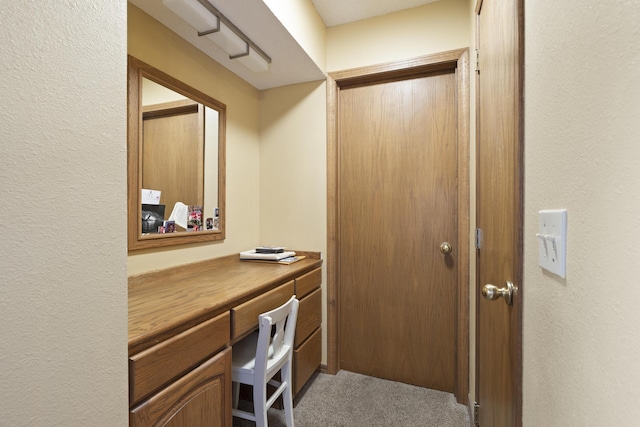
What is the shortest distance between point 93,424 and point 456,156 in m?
2.02

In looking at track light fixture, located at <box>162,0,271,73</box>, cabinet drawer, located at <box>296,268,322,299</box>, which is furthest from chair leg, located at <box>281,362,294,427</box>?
A: track light fixture, located at <box>162,0,271,73</box>

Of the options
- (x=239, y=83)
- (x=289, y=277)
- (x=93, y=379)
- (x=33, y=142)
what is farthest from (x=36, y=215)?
(x=239, y=83)

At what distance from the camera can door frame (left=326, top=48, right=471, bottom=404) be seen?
182cm

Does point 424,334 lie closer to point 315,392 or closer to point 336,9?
point 315,392

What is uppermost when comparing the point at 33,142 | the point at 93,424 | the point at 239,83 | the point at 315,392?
the point at 239,83

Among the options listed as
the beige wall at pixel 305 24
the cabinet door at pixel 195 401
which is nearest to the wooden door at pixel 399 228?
the beige wall at pixel 305 24

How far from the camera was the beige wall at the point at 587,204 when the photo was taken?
0.33 m

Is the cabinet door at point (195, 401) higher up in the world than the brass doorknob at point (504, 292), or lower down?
lower down

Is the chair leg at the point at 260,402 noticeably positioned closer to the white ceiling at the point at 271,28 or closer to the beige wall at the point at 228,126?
the beige wall at the point at 228,126

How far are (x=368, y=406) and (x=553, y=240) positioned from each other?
1.69m

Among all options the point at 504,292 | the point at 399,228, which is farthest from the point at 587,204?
the point at 399,228

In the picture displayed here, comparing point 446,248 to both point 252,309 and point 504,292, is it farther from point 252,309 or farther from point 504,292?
point 252,309

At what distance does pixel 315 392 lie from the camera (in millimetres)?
1922

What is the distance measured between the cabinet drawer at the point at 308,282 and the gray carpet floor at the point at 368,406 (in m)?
0.64
